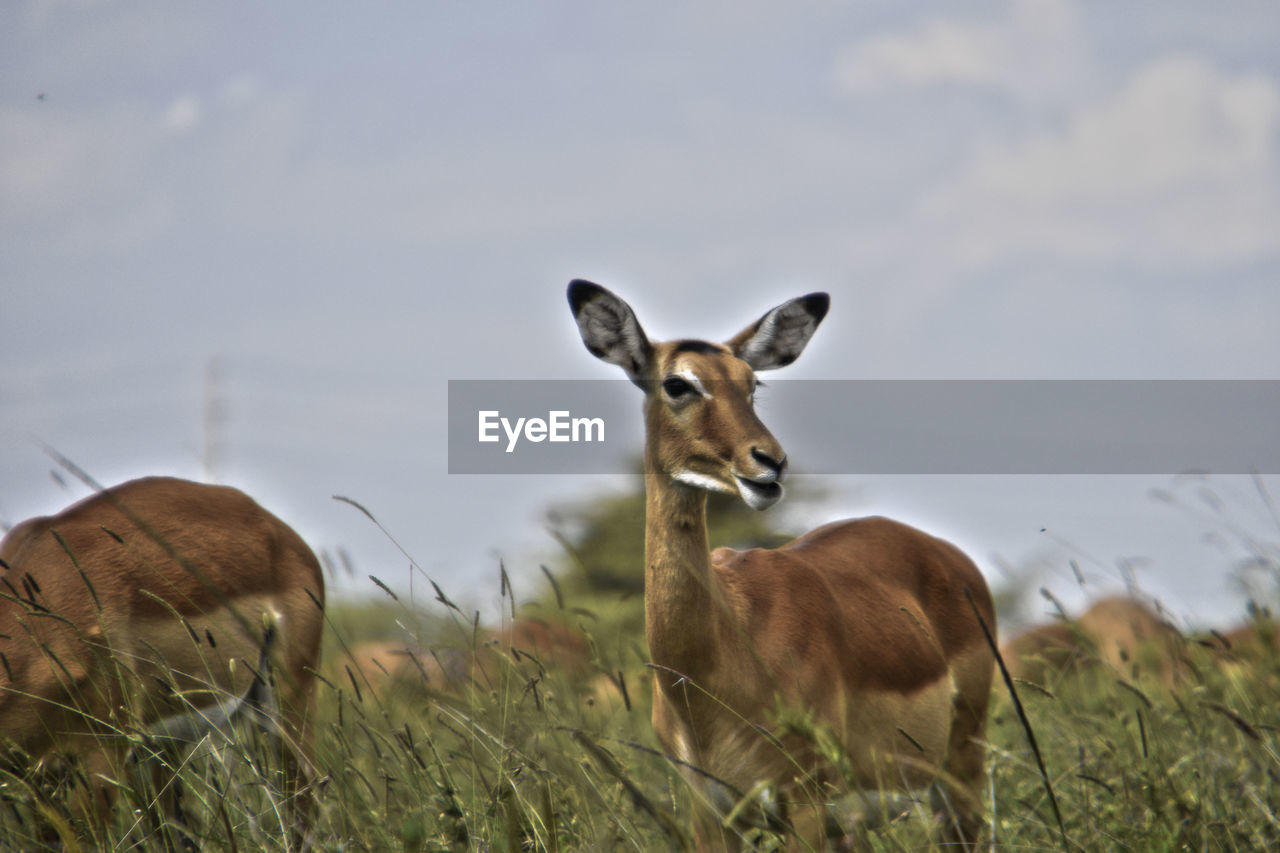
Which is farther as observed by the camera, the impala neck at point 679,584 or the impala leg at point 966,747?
the impala leg at point 966,747

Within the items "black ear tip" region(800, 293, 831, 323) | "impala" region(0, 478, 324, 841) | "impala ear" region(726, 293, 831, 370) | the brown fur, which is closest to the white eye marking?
"impala ear" region(726, 293, 831, 370)

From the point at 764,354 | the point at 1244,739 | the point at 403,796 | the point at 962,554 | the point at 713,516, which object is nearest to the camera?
the point at 403,796

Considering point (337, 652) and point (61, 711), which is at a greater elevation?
point (61, 711)

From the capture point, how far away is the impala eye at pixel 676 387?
14.6 feet

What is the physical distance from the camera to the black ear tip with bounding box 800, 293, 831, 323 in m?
5.13

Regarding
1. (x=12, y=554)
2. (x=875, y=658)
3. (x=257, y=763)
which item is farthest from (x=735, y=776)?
(x=12, y=554)

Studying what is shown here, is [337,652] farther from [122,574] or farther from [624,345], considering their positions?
[624,345]

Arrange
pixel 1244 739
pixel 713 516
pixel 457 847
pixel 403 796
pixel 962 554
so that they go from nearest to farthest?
pixel 457 847
pixel 403 796
pixel 1244 739
pixel 962 554
pixel 713 516

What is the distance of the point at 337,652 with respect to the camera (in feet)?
33.3

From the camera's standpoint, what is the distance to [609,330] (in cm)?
471

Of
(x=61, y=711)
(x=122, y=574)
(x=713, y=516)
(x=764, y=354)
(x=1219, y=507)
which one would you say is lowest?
(x=713, y=516)

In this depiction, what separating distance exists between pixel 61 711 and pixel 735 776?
2.99 m

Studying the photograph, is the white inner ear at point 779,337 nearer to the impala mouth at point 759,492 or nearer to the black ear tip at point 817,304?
the black ear tip at point 817,304

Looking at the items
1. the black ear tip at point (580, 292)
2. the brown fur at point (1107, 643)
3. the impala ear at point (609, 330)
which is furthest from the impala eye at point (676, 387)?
the brown fur at point (1107, 643)
